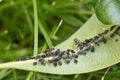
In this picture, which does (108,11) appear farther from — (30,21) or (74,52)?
(30,21)

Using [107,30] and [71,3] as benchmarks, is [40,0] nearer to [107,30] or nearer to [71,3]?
[71,3]

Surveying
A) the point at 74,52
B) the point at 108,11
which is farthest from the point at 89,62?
the point at 108,11

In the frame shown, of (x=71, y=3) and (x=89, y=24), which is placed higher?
(x=71, y=3)

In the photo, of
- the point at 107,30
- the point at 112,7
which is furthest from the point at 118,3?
the point at 107,30

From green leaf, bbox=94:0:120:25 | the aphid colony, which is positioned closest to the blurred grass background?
the aphid colony

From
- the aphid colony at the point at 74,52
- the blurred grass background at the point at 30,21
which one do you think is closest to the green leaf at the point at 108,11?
the aphid colony at the point at 74,52

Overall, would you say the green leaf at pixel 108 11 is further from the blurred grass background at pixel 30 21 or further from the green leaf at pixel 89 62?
the blurred grass background at pixel 30 21
